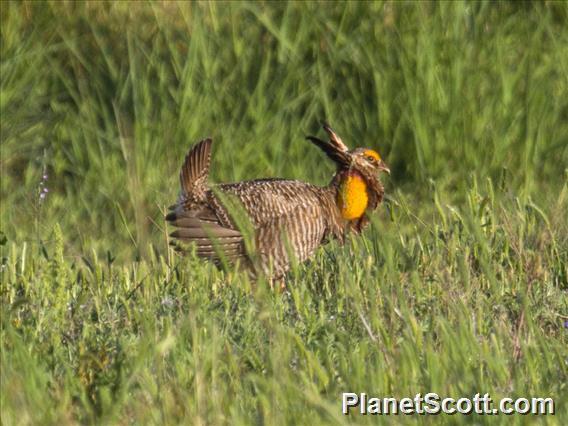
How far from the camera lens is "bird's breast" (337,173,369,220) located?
632cm

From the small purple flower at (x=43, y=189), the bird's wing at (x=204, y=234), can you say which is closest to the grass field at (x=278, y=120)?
the small purple flower at (x=43, y=189)

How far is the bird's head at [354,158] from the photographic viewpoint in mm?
6418

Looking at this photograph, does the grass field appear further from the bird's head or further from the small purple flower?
the bird's head

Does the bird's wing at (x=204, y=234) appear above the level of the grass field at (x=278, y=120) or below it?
below

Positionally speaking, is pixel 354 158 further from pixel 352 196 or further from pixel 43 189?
pixel 43 189

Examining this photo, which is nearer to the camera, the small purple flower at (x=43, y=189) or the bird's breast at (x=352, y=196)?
the small purple flower at (x=43, y=189)

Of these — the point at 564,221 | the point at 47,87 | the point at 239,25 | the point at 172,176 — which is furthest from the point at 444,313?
the point at 47,87

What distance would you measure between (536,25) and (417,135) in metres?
0.99

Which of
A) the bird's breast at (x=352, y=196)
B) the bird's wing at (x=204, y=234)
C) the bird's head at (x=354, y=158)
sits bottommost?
the bird's wing at (x=204, y=234)

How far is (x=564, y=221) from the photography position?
6.02m

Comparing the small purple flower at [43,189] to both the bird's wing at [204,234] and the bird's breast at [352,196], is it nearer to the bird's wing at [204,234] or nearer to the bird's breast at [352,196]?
the bird's wing at [204,234]

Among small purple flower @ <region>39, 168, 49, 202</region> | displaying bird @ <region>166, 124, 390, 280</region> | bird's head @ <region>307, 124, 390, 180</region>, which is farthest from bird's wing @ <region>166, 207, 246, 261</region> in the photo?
bird's head @ <region>307, 124, 390, 180</region>

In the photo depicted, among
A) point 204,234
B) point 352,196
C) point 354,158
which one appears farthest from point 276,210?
point 354,158

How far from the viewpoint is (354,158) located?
642cm
